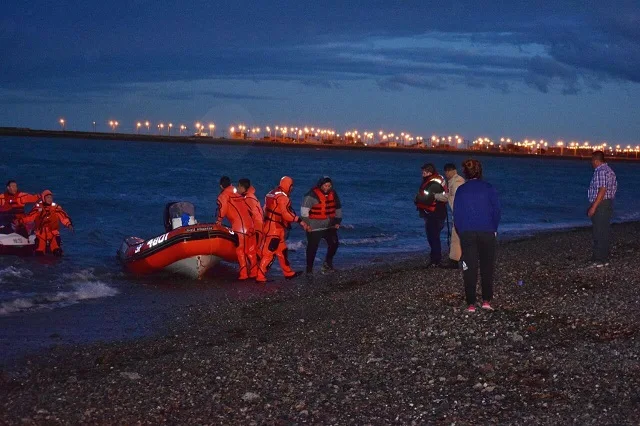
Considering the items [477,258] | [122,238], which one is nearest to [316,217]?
[477,258]

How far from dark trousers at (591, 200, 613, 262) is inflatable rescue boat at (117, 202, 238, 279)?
5.44 meters

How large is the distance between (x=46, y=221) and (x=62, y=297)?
13.5 feet

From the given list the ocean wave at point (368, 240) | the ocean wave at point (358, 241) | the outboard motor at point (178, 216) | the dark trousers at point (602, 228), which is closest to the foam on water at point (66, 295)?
the outboard motor at point (178, 216)

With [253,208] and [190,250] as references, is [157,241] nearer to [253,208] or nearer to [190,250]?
[190,250]

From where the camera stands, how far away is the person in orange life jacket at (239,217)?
12.0 meters

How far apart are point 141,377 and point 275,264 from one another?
832 cm

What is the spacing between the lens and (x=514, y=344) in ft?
21.3

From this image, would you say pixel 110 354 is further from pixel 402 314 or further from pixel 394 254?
pixel 394 254

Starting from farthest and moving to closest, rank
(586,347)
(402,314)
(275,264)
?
1. (275,264)
2. (402,314)
3. (586,347)

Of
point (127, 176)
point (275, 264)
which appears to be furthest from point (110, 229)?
point (127, 176)

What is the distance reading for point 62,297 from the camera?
36.4 feet

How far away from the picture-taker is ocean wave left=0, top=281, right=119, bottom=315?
10305mm

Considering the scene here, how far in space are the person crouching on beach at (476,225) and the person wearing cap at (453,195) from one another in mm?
2384

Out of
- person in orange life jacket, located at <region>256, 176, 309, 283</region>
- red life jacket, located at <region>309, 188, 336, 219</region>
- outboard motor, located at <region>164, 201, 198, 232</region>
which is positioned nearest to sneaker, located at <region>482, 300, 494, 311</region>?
person in orange life jacket, located at <region>256, 176, 309, 283</region>
